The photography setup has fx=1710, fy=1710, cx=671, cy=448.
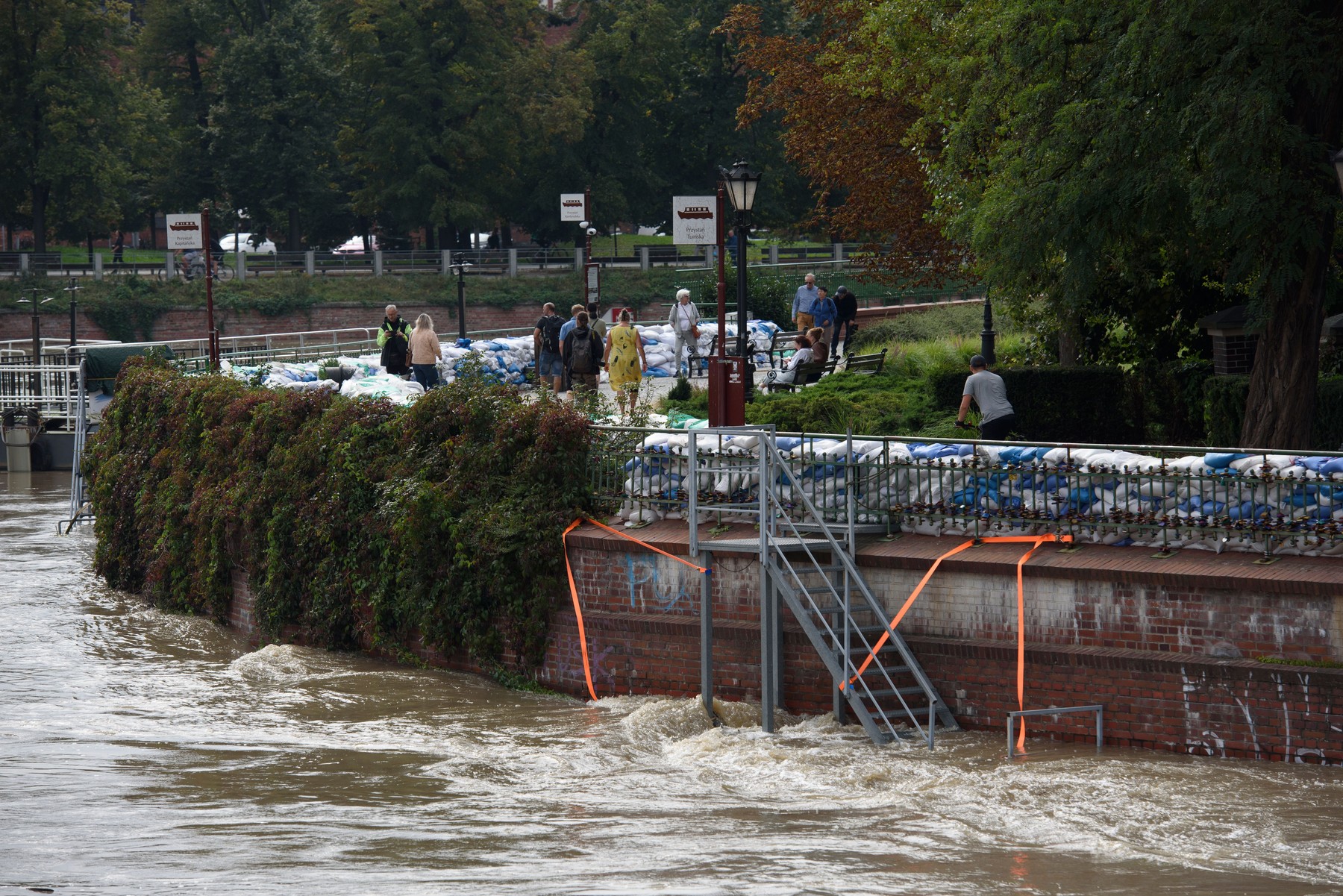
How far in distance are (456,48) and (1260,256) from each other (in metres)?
49.2

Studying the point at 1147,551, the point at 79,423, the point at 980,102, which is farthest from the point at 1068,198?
the point at 79,423

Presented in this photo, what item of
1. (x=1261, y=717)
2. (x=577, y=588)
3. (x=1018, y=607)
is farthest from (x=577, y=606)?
(x=1261, y=717)

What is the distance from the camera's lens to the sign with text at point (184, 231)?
26.5m

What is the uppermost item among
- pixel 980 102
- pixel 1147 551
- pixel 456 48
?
pixel 456 48

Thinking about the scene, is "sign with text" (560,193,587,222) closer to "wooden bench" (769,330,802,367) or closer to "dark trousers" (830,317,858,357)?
"wooden bench" (769,330,802,367)

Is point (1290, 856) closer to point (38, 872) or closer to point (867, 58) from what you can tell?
point (38, 872)

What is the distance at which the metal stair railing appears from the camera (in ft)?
43.2

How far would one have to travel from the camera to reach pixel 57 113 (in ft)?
196

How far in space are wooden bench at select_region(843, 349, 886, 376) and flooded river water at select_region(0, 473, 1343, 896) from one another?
12276mm

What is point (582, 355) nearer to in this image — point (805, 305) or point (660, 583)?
point (660, 583)

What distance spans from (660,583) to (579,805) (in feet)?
10.6

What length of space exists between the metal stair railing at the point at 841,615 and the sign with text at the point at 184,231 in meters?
15.2

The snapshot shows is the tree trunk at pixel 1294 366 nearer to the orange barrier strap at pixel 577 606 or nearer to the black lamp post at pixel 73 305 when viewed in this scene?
the orange barrier strap at pixel 577 606

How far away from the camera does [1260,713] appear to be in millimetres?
11938
